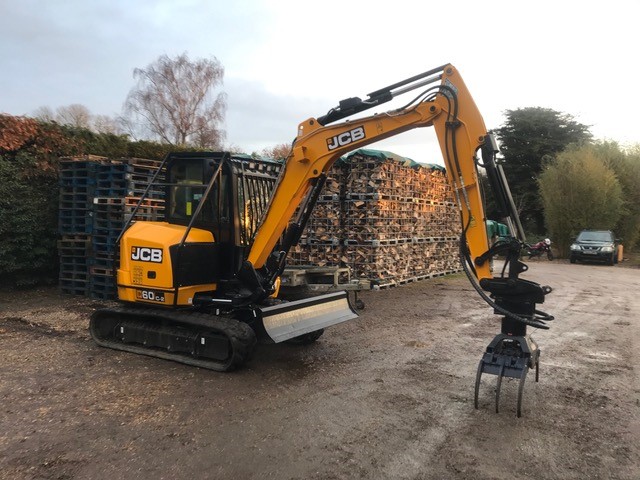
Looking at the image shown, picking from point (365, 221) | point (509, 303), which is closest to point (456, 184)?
point (509, 303)

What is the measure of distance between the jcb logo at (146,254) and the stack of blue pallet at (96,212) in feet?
13.3

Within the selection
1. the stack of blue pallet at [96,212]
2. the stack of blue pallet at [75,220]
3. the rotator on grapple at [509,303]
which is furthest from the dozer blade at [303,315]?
the stack of blue pallet at [75,220]

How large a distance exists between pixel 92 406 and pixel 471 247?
4256mm

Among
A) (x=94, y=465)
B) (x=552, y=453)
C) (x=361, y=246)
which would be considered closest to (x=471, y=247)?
(x=552, y=453)

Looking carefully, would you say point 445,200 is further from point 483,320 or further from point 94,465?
point 94,465

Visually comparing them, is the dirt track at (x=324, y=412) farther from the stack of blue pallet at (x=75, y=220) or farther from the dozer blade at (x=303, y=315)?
the stack of blue pallet at (x=75, y=220)

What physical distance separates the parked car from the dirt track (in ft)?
55.6

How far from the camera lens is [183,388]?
222 inches

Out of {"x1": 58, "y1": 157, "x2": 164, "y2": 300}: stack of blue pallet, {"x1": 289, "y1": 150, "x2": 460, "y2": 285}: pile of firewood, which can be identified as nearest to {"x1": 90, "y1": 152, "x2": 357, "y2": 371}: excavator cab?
{"x1": 58, "y1": 157, "x2": 164, "y2": 300}: stack of blue pallet

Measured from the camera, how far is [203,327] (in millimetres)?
6273

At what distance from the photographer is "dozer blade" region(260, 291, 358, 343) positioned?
6242 mm

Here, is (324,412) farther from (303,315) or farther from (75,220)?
(75,220)

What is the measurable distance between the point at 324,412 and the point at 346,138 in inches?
126

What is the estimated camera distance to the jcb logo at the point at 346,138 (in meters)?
6.21
